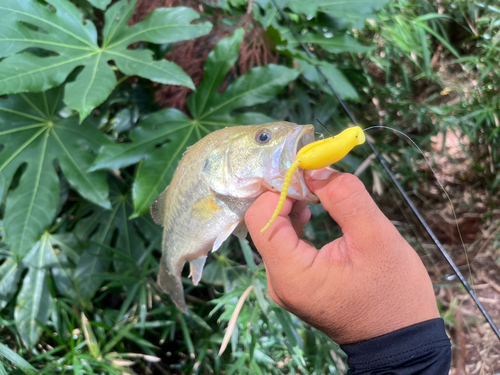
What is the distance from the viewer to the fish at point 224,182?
2.31ft

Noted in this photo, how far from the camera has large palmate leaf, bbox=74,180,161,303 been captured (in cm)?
146

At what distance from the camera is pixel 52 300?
1476 millimetres

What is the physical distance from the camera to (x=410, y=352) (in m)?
0.64

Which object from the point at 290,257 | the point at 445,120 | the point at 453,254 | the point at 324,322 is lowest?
the point at 453,254

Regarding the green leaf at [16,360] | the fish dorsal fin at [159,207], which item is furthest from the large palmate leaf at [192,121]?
the green leaf at [16,360]

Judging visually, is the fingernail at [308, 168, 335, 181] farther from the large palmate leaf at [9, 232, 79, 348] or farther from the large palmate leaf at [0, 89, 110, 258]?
the large palmate leaf at [9, 232, 79, 348]

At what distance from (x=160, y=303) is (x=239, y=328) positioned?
17.4 inches

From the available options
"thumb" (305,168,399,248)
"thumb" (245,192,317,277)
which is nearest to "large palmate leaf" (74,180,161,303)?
"thumb" (245,192,317,277)

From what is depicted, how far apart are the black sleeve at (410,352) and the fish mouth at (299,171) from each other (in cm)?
32

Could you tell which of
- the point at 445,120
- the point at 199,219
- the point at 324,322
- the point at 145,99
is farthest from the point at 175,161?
the point at 445,120

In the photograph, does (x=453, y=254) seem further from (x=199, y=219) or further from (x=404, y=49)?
(x=199, y=219)

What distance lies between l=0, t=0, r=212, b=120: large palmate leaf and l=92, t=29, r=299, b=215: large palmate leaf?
6.2 inches

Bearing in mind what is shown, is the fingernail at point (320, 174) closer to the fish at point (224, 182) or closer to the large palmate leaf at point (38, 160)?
the fish at point (224, 182)

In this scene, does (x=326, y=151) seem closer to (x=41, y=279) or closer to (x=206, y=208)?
(x=206, y=208)
